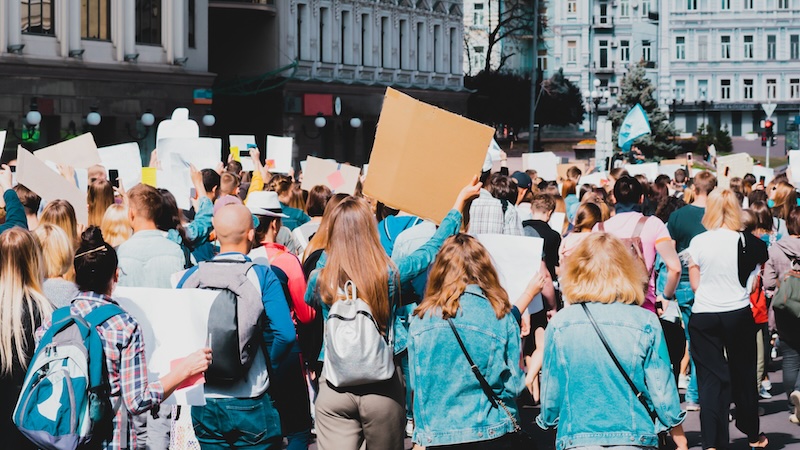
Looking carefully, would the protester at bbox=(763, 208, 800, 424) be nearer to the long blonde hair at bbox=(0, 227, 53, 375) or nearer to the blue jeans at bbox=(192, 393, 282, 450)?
the blue jeans at bbox=(192, 393, 282, 450)

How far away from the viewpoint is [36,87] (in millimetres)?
31547

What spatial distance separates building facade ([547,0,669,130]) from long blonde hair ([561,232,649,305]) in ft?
307

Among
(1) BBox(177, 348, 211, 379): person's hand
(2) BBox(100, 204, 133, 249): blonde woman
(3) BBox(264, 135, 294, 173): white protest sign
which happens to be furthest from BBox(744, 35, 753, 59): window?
(1) BBox(177, 348, 211, 379): person's hand

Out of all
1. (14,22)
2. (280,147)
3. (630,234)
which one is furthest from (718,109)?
(630,234)

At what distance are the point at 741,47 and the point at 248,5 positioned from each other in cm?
6374

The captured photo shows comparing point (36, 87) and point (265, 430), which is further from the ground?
point (36, 87)

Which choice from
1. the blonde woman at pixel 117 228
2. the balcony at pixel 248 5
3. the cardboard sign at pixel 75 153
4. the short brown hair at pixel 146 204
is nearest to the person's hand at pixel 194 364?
the short brown hair at pixel 146 204

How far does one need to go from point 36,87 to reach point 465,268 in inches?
1080

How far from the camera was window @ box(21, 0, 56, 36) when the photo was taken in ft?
104

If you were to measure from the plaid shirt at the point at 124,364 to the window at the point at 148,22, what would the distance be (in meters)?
31.2

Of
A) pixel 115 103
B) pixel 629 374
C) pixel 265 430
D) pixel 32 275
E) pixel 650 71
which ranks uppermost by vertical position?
pixel 650 71

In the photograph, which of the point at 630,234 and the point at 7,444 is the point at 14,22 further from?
the point at 7,444

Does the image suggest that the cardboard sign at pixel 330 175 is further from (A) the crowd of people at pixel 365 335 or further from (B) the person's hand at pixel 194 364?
(B) the person's hand at pixel 194 364

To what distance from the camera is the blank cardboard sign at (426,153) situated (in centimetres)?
688
